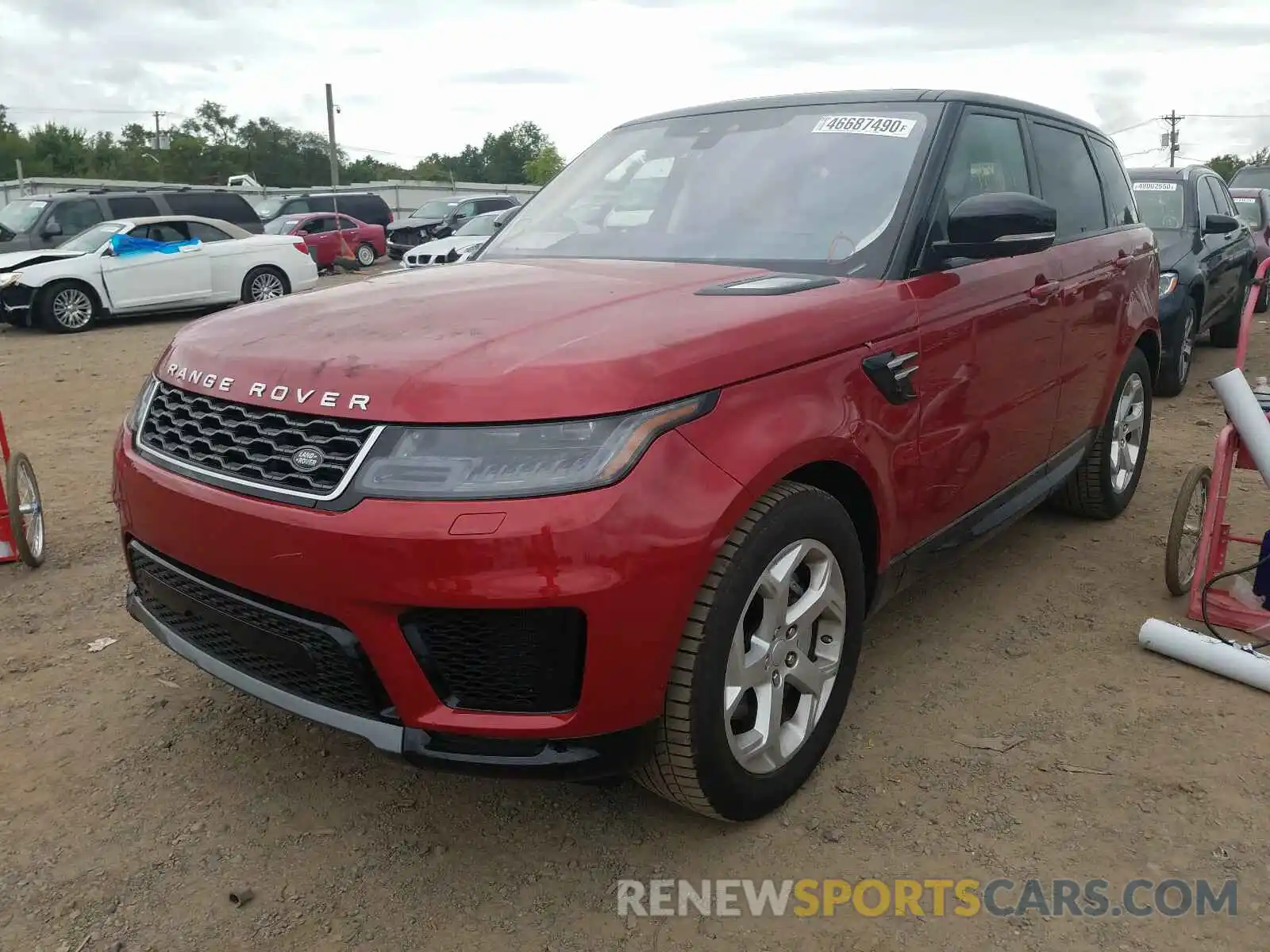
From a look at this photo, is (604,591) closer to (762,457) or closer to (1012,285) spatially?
(762,457)

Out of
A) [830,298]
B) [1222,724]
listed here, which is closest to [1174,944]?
[1222,724]

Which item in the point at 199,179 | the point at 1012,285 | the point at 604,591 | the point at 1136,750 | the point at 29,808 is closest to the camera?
the point at 604,591

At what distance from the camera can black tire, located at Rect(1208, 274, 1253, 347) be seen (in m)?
9.46

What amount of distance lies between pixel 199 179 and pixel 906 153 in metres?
76.2

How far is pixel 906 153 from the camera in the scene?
296cm

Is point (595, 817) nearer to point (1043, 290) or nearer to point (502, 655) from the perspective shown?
point (502, 655)

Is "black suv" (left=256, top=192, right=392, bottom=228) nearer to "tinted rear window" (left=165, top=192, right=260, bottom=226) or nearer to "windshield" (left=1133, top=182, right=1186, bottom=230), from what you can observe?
"tinted rear window" (left=165, top=192, right=260, bottom=226)

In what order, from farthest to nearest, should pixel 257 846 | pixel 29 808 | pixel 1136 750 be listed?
pixel 1136 750 < pixel 29 808 < pixel 257 846

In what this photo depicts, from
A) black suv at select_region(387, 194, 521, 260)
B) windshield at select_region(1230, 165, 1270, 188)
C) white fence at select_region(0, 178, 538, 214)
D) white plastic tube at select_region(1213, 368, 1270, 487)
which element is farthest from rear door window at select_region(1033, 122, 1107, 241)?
white fence at select_region(0, 178, 538, 214)

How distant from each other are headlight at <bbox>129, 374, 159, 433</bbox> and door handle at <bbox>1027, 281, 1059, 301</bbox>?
8.87ft

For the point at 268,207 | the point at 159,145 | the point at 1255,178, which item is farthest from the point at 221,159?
the point at 1255,178

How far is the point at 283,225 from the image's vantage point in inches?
814

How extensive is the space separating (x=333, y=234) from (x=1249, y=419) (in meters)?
20.1

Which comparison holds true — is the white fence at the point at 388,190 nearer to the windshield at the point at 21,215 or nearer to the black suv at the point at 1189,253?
the windshield at the point at 21,215
